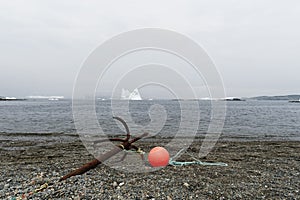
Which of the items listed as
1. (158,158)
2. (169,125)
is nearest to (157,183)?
(158,158)

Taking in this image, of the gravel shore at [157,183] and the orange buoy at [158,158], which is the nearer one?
the gravel shore at [157,183]

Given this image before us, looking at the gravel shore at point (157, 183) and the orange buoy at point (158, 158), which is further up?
the orange buoy at point (158, 158)

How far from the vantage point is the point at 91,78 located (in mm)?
6586

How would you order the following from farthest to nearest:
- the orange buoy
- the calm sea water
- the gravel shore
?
the calm sea water < the orange buoy < the gravel shore

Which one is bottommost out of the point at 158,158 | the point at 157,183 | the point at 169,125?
the point at 169,125

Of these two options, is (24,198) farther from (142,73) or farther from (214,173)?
(142,73)

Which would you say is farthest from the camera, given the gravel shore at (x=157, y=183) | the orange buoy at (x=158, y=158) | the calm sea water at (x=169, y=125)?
the calm sea water at (x=169, y=125)

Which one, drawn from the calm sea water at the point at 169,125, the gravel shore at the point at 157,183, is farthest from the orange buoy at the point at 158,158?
the calm sea water at the point at 169,125

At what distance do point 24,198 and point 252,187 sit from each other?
439 cm

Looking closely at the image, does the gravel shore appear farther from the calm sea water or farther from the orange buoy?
the calm sea water

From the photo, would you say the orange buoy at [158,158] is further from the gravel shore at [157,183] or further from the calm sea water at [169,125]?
the calm sea water at [169,125]

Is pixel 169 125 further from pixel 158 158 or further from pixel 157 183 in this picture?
pixel 157 183

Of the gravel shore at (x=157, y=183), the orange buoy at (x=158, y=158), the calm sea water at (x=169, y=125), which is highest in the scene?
the orange buoy at (x=158, y=158)

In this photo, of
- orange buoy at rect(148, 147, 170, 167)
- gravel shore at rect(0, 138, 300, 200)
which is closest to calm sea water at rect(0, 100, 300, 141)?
gravel shore at rect(0, 138, 300, 200)
